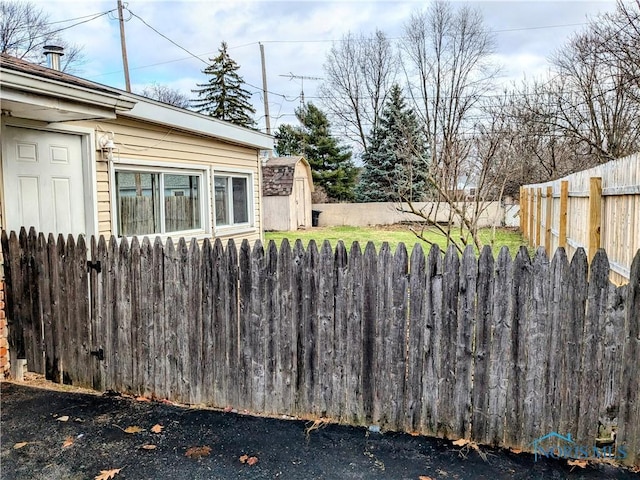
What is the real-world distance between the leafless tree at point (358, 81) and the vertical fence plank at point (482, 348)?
91.6 ft

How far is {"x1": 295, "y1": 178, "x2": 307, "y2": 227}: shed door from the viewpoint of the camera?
22125 mm

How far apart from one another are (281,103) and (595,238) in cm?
2586

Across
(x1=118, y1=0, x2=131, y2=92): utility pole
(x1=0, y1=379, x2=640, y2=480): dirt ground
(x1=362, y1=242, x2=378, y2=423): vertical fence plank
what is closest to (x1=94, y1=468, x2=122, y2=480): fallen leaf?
(x1=0, y1=379, x2=640, y2=480): dirt ground

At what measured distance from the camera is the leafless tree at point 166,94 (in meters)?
31.0

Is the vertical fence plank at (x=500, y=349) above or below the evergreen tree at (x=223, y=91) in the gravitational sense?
below

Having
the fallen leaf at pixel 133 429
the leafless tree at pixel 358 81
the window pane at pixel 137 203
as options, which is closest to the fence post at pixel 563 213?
the window pane at pixel 137 203

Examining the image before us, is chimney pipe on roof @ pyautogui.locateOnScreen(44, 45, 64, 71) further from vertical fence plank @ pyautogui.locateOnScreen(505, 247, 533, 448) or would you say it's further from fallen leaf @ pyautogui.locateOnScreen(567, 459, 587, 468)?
fallen leaf @ pyautogui.locateOnScreen(567, 459, 587, 468)

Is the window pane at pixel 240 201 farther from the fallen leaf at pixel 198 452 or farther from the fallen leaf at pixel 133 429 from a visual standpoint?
the fallen leaf at pixel 198 452

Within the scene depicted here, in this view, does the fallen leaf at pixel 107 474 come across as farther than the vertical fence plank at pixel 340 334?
No

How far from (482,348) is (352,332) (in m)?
0.87

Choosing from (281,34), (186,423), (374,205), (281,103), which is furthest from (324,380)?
(281,103)

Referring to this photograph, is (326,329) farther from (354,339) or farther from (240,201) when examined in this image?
(240,201)

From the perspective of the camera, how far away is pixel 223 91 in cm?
3422

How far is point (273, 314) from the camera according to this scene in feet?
11.2
